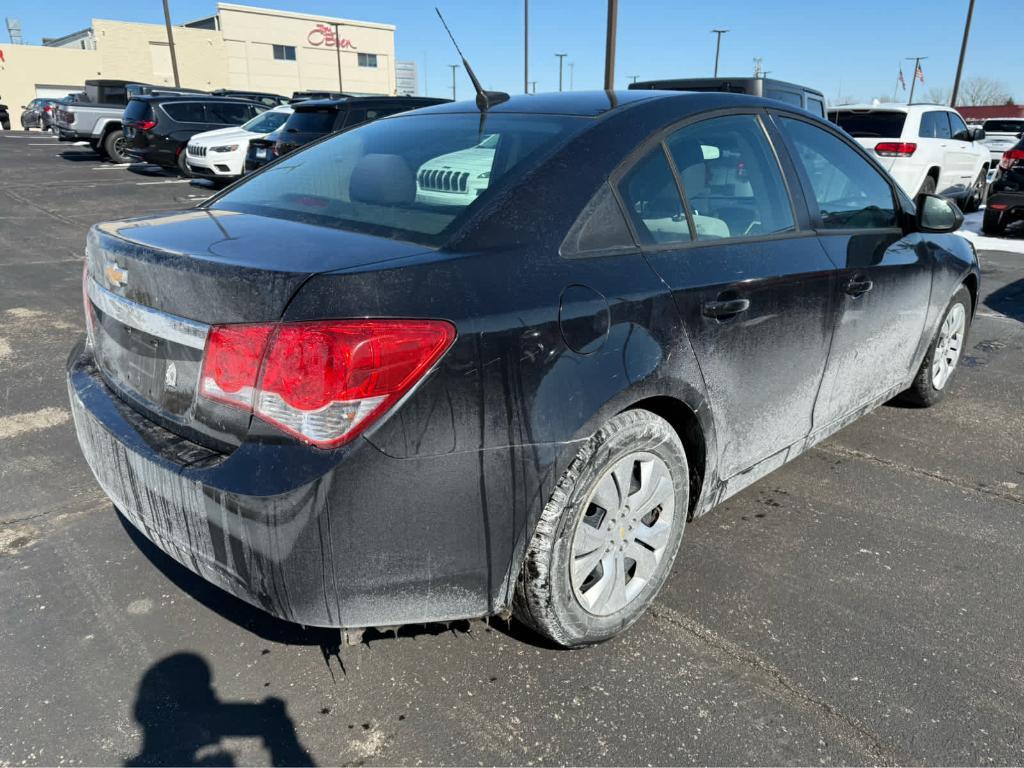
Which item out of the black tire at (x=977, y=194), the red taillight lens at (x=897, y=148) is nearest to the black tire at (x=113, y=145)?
the red taillight lens at (x=897, y=148)

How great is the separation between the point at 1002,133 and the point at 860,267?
22568 millimetres

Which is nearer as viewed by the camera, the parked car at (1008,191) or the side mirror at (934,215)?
the side mirror at (934,215)

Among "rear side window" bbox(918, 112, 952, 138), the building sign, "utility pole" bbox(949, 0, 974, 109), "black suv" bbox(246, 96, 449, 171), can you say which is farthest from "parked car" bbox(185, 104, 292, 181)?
the building sign

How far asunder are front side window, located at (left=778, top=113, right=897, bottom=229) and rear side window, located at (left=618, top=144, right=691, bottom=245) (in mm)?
847

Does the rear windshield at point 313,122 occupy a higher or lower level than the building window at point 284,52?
lower

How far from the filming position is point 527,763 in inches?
77.2

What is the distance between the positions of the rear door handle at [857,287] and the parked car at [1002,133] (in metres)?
18.1

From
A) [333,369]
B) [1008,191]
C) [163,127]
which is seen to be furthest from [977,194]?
[163,127]

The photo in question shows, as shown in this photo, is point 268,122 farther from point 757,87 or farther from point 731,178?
point 731,178

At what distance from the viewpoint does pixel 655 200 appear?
7.97 feet

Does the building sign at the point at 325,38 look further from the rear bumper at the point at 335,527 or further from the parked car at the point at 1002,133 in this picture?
the rear bumper at the point at 335,527

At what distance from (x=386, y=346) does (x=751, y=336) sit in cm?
141

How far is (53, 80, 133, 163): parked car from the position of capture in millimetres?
20328

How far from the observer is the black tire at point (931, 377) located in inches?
164
